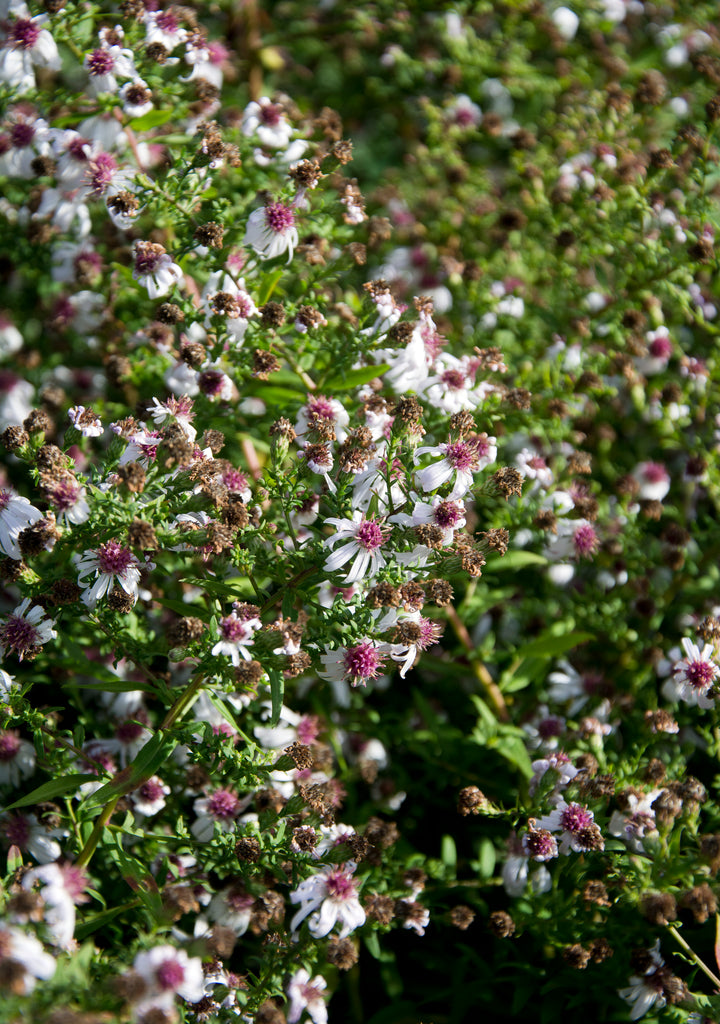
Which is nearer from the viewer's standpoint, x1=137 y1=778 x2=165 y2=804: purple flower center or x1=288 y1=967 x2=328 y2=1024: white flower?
x1=288 y1=967 x2=328 y2=1024: white flower

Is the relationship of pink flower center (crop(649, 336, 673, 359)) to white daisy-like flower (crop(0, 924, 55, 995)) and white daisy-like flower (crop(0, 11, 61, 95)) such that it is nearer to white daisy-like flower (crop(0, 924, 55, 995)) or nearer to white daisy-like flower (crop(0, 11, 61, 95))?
white daisy-like flower (crop(0, 11, 61, 95))

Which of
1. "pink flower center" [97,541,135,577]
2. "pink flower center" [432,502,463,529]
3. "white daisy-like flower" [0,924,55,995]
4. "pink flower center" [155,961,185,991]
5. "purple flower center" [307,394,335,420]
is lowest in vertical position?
"pink flower center" [155,961,185,991]

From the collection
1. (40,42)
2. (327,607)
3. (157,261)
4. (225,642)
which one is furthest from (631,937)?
(40,42)

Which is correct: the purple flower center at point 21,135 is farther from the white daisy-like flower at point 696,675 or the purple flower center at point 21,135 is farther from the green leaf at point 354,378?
the white daisy-like flower at point 696,675

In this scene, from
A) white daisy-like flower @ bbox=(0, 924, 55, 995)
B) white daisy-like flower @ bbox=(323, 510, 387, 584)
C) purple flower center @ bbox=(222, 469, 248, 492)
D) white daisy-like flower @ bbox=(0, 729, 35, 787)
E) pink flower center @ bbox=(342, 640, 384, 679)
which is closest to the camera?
white daisy-like flower @ bbox=(0, 924, 55, 995)

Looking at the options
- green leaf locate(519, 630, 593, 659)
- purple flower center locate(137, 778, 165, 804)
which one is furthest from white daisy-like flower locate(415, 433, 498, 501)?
purple flower center locate(137, 778, 165, 804)

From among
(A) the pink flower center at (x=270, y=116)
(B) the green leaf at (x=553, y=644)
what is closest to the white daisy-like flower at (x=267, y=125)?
Result: (A) the pink flower center at (x=270, y=116)
